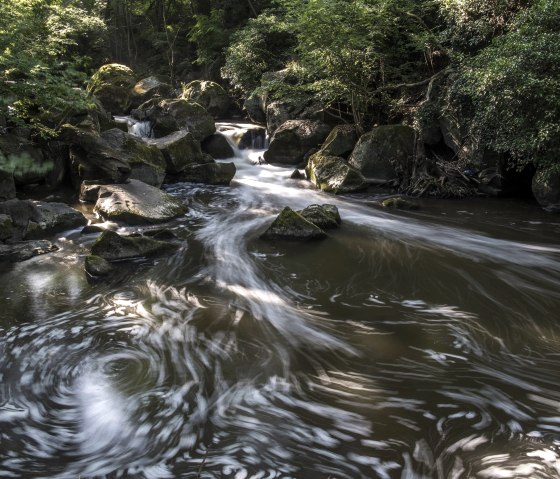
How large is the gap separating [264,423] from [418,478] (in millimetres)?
1144

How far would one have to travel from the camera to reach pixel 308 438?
320cm

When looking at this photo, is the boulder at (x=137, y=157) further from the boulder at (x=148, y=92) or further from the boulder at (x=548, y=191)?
the boulder at (x=548, y=191)

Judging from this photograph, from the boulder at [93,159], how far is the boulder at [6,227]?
3.06m

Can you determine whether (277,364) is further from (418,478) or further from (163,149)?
(163,149)

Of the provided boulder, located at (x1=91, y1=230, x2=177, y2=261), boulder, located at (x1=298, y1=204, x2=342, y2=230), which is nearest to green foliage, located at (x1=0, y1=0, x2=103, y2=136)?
boulder, located at (x1=91, y1=230, x2=177, y2=261)

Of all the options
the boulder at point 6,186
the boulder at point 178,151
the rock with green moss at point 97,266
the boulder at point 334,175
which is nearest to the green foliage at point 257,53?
the boulder at point 178,151

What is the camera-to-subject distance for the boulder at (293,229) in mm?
7809

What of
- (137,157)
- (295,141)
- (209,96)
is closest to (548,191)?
(295,141)

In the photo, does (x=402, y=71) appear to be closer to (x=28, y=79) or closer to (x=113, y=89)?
(x=28, y=79)

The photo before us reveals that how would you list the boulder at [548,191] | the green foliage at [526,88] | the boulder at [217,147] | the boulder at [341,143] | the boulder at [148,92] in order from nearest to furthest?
the green foliage at [526,88] → the boulder at [548,191] → the boulder at [341,143] → the boulder at [217,147] → the boulder at [148,92]

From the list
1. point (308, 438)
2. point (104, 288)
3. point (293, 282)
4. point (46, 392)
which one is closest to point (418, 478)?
point (308, 438)

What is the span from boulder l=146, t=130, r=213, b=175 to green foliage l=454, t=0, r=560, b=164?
7.69m

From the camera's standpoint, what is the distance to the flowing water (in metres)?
3.05

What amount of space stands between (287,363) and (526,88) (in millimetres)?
6789
